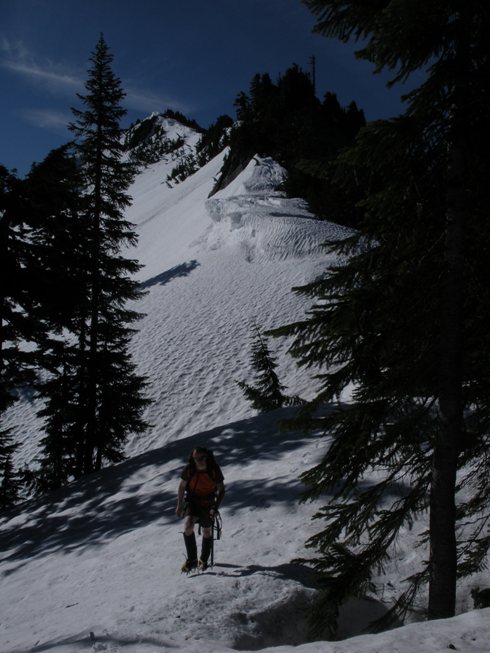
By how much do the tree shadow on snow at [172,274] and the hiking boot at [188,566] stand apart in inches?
1062

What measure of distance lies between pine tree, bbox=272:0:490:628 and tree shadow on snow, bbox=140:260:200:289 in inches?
1118

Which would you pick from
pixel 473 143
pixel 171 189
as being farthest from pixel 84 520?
pixel 171 189

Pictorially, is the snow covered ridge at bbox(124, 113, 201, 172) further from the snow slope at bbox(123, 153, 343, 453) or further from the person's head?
the person's head

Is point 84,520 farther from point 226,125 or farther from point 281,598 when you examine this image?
point 226,125

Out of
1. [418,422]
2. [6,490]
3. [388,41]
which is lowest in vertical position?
[6,490]

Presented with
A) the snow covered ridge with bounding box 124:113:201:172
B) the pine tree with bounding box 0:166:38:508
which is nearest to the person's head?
the pine tree with bounding box 0:166:38:508

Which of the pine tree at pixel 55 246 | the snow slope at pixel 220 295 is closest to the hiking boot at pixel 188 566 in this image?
the pine tree at pixel 55 246

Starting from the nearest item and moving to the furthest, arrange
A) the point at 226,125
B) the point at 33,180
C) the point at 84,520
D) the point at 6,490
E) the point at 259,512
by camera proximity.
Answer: the point at 259,512
the point at 84,520
the point at 33,180
the point at 6,490
the point at 226,125

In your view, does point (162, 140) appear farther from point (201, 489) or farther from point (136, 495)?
point (201, 489)

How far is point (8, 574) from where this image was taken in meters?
8.12

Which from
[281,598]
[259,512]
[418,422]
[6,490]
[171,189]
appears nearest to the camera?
[418,422]

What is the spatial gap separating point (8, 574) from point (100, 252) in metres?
8.99

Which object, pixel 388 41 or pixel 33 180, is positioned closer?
pixel 388 41

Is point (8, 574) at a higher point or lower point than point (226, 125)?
lower
